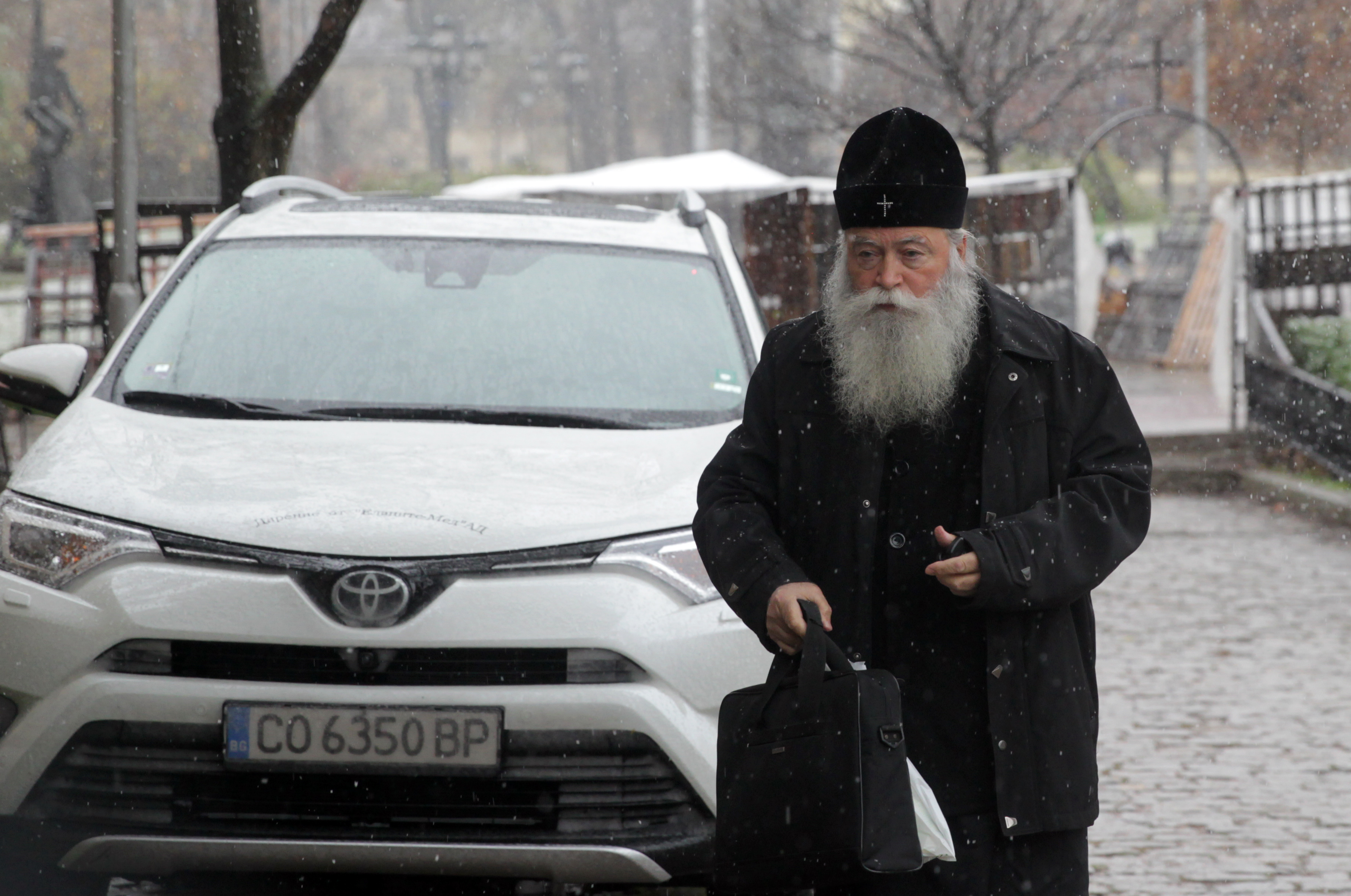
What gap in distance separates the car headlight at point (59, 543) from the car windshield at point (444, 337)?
2.05ft

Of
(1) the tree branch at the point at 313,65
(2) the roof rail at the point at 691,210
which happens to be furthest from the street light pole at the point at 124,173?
(2) the roof rail at the point at 691,210

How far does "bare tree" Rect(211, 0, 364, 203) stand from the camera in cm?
962

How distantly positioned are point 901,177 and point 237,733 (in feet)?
6.04

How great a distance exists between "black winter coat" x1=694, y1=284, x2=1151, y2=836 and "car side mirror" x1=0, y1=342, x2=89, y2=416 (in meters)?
2.58

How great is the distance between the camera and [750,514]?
3027mm

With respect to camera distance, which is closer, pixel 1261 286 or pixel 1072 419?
pixel 1072 419

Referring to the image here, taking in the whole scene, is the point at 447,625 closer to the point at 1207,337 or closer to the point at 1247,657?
the point at 1247,657

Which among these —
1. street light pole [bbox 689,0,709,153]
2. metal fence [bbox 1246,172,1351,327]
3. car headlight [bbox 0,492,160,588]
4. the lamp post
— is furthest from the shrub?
the lamp post

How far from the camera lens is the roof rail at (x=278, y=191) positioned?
5863 mm

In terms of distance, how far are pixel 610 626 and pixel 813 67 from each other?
125ft

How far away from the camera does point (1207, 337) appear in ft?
87.8

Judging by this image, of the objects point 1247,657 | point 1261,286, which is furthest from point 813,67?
point 1247,657

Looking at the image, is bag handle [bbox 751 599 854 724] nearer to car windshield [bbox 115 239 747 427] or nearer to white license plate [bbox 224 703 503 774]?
white license plate [bbox 224 703 503 774]

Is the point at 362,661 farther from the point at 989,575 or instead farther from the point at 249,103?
the point at 249,103
